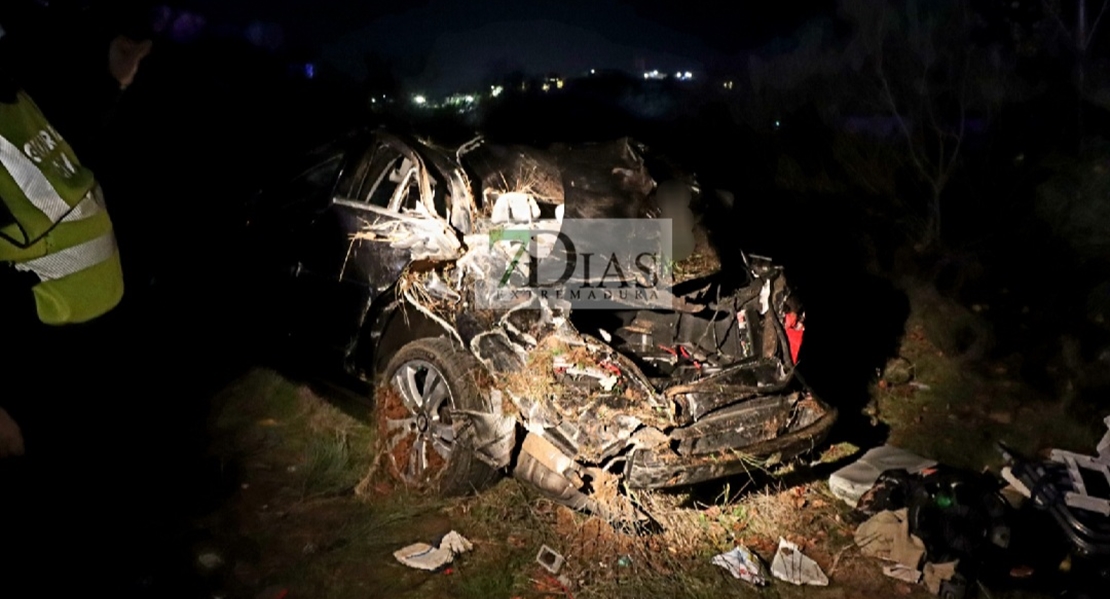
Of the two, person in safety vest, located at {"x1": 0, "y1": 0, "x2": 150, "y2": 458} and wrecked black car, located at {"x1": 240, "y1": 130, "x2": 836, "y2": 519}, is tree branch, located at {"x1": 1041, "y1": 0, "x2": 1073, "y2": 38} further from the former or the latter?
person in safety vest, located at {"x1": 0, "y1": 0, "x2": 150, "y2": 458}

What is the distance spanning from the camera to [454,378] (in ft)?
13.2

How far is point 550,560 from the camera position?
3797 mm

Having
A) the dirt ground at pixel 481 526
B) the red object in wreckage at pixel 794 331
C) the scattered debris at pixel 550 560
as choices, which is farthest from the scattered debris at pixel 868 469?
the scattered debris at pixel 550 560

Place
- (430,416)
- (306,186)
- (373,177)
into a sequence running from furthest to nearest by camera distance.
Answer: (306,186)
(373,177)
(430,416)

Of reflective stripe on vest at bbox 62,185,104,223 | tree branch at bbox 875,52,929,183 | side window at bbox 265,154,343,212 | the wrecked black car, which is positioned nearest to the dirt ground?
the wrecked black car

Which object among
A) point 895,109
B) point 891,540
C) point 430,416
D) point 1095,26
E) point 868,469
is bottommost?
point 891,540

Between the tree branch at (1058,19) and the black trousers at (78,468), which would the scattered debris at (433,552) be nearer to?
the black trousers at (78,468)

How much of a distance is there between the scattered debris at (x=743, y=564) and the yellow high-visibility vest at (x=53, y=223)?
3.10m

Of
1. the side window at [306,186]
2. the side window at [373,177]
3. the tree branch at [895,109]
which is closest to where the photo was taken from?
the side window at [373,177]

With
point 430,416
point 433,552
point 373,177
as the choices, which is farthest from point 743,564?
point 373,177

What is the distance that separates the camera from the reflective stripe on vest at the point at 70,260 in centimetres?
212

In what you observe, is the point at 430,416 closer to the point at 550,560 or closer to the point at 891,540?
the point at 550,560

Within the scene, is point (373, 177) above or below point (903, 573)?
above

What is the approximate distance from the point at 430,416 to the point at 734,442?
1.69 metres
